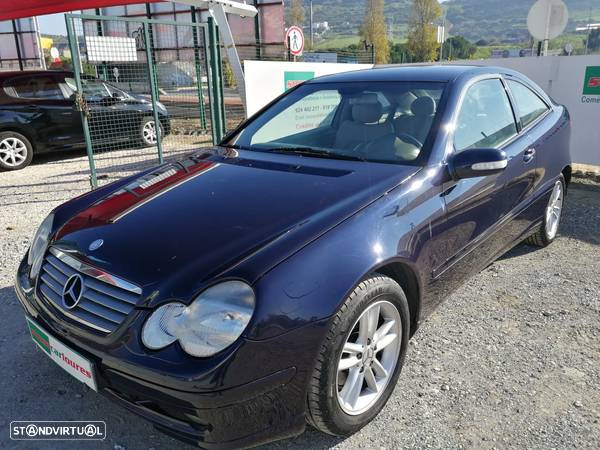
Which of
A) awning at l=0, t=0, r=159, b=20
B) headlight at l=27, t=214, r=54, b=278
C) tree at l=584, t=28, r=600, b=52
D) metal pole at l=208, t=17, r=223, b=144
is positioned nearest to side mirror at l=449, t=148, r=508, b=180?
headlight at l=27, t=214, r=54, b=278

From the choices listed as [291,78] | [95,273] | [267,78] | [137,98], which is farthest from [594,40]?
Answer: [95,273]

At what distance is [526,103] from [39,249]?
3.55 m

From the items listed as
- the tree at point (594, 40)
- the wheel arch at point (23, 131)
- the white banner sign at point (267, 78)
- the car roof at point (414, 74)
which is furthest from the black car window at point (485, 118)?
the tree at point (594, 40)

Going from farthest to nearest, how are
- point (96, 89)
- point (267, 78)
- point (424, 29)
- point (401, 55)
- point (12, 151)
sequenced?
point (401, 55)
point (424, 29)
point (96, 89)
point (12, 151)
point (267, 78)

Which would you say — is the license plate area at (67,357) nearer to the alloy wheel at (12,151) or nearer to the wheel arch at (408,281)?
the wheel arch at (408,281)

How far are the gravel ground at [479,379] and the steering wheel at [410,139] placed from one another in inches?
46.8

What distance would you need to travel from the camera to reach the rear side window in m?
3.78

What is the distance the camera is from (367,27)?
155 ft

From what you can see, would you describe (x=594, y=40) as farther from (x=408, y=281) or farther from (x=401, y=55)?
(x=408, y=281)

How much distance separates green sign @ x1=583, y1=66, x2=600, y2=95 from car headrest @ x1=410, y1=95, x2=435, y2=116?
4812mm

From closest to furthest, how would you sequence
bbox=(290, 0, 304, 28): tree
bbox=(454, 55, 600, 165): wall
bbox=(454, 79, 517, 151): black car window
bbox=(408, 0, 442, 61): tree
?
bbox=(454, 79, 517, 151): black car window
bbox=(454, 55, 600, 165): wall
bbox=(408, 0, 442, 61): tree
bbox=(290, 0, 304, 28): tree

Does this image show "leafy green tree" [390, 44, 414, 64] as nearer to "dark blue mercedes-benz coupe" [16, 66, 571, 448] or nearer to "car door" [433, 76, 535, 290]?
"car door" [433, 76, 535, 290]

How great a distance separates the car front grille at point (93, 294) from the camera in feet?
6.50

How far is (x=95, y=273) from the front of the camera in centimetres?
212
